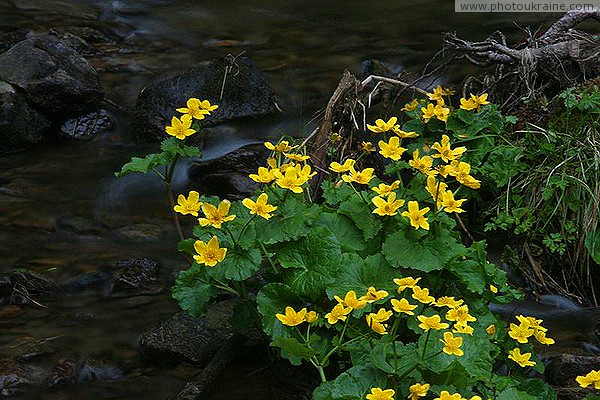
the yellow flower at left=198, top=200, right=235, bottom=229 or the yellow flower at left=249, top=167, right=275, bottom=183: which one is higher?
the yellow flower at left=249, top=167, right=275, bottom=183

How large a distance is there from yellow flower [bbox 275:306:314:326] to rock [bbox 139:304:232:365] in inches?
37.6

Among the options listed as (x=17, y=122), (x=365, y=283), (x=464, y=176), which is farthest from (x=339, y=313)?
(x=17, y=122)

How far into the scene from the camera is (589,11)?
5273 millimetres

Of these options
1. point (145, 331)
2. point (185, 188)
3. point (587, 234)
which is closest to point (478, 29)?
point (185, 188)

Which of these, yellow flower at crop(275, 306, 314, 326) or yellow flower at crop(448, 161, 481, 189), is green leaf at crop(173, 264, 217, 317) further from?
yellow flower at crop(448, 161, 481, 189)

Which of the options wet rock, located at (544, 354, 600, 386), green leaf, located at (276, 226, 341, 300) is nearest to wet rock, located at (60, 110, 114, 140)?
green leaf, located at (276, 226, 341, 300)

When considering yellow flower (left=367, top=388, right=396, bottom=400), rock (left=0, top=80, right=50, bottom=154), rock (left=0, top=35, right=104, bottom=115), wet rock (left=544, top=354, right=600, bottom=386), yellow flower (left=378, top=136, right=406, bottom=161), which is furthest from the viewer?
rock (left=0, top=35, right=104, bottom=115)

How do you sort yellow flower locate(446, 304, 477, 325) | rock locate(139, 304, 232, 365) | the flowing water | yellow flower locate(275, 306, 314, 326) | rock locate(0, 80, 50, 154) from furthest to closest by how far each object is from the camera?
rock locate(0, 80, 50, 154)
the flowing water
rock locate(139, 304, 232, 365)
yellow flower locate(275, 306, 314, 326)
yellow flower locate(446, 304, 477, 325)

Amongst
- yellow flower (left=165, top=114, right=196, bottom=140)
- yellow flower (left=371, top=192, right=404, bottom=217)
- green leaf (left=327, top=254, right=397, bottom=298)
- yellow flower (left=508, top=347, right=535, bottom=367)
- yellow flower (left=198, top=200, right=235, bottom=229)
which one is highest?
yellow flower (left=165, top=114, right=196, bottom=140)

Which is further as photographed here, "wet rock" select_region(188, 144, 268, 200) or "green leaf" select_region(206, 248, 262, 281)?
"wet rock" select_region(188, 144, 268, 200)

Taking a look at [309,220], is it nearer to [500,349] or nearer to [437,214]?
[437,214]

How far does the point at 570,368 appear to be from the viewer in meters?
3.33

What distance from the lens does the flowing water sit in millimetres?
4012

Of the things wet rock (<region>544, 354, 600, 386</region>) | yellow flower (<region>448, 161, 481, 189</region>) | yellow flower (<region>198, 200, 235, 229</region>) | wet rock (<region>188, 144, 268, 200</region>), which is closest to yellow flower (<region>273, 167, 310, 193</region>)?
yellow flower (<region>198, 200, 235, 229</region>)
